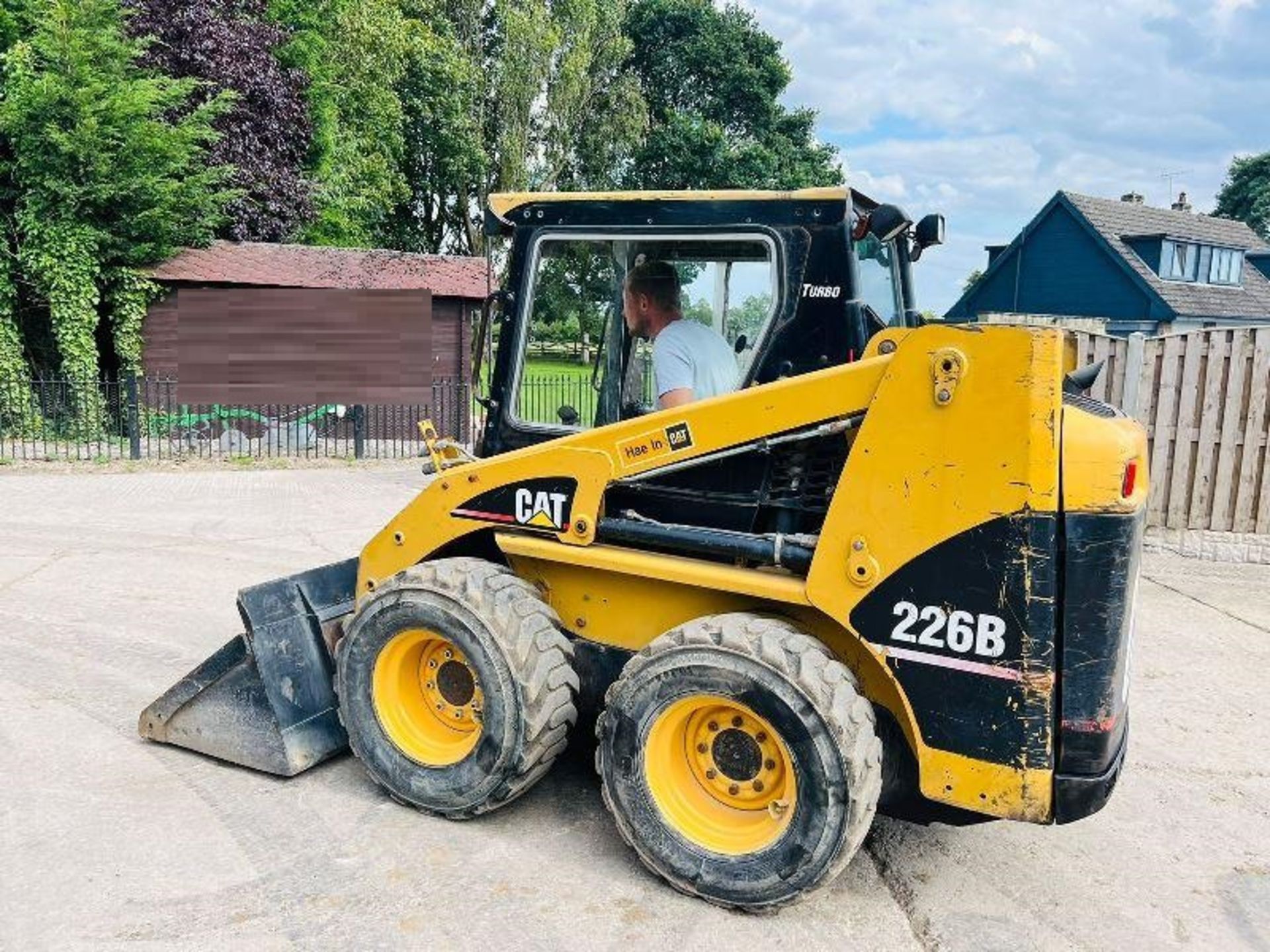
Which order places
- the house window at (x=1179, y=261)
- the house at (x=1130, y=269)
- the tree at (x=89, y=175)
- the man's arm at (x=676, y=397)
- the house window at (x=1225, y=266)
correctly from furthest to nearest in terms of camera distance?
the house window at (x=1225, y=266) → the house window at (x=1179, y=261) → the house at (x=1130, y=269) → the tree at (x=89, y=175) → the man's arm at (x=676, y=397)

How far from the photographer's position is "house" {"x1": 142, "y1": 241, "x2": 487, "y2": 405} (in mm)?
15336

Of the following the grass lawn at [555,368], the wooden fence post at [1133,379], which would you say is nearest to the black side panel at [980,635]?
the grass lawn at [555,368]

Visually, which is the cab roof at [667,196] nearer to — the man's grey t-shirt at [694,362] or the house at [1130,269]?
the man's grey t-shirt at [694,362]

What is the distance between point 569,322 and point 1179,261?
3342 cm

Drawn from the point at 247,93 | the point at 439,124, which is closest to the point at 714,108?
the point at 439,124

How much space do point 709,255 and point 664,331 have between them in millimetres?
336

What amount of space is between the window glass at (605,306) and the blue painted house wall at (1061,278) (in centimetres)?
2819

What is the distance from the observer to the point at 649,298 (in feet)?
13.0

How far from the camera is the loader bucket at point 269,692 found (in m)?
4.10

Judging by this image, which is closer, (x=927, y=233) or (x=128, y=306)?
(x=927, y=233)

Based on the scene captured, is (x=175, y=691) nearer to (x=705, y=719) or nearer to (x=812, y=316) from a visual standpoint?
(x=705, y=719)

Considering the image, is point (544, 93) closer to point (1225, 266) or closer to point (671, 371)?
point (1225, 266)

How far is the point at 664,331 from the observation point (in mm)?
3908

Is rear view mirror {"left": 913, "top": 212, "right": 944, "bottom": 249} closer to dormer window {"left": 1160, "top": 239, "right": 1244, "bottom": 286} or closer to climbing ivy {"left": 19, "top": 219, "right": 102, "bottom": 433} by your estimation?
climbing ivy {"left": 19, "top": 219, "right": 102, "bottom": 433}
